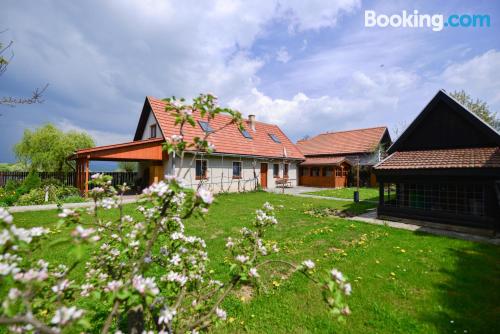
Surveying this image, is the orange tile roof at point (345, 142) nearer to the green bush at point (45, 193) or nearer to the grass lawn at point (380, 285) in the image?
the grass lawn at point (380, 285)

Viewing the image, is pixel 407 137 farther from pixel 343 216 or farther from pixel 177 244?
pixel 177 244

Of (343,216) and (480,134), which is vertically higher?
(480,134)

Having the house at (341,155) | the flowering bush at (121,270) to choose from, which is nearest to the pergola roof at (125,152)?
the flowering bush at (121,270)

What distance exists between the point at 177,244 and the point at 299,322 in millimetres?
2396

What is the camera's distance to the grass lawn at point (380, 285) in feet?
12.0

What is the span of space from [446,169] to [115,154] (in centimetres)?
1641

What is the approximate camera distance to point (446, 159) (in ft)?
30.8

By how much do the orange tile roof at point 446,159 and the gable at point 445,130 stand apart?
1.02ft

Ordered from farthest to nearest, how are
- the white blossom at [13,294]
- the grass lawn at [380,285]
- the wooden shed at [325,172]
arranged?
1. the wooden shed at [325,172]
2. the grass lawn at [380,285]
3. the white blossom at [13,294]

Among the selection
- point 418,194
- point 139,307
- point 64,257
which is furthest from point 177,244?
point 418,194

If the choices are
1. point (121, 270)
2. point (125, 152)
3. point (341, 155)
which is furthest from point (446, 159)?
point (341, 155)

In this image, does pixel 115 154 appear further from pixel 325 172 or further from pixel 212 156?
pixel 325 172

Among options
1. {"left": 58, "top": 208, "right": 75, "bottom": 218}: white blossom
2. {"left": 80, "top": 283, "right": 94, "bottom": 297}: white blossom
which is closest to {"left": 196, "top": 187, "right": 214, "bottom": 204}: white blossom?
{"left": 58, "top": 208, "right": 75, "bottom": 218}: white blossom

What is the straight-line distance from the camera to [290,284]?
4762mm
